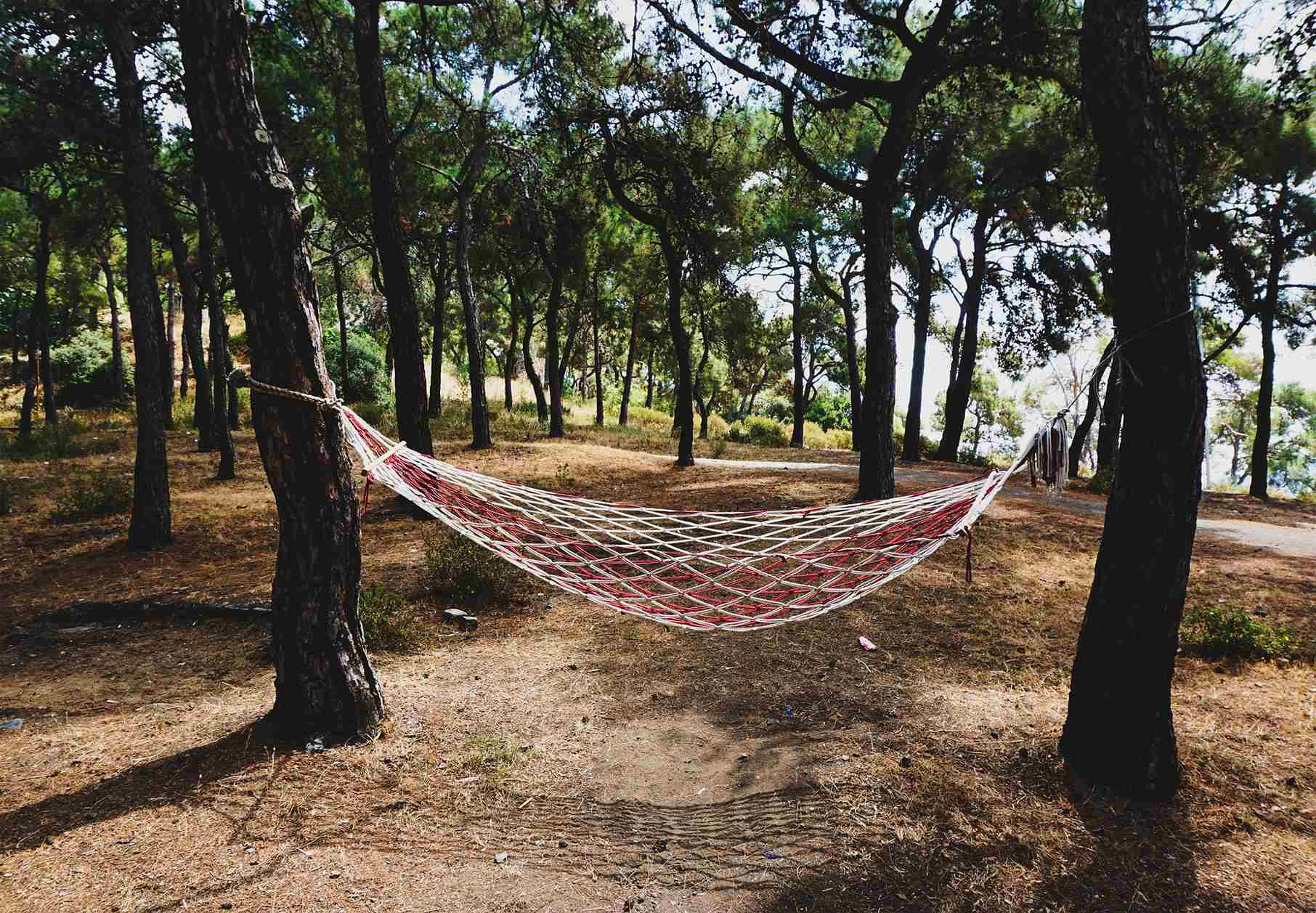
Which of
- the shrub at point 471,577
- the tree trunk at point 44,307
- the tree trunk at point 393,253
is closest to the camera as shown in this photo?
the shrub at point 471,577

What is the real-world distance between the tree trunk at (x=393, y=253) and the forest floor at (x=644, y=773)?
→ 220 cm

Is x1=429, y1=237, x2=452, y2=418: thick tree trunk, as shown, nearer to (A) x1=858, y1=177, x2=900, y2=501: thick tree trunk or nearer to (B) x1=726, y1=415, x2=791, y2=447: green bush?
(B) x1=726, y1=415, x2=791, y2=447: green bush

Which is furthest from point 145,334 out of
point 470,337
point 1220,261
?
point 1220,261

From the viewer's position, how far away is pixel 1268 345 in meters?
10.5

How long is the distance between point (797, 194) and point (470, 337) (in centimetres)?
580

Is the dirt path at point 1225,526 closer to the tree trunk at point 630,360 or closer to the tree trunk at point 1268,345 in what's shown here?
the tree trunk at point 1268,345

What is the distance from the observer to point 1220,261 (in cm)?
1066

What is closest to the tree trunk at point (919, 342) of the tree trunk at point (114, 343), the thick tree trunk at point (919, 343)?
the thick tree trunk at point (919, 343)

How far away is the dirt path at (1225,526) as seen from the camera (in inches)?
238

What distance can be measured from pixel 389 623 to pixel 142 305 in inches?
141

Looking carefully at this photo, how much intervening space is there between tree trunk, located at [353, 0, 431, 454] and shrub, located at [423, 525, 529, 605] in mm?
1859

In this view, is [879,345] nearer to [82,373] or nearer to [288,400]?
[288,400]

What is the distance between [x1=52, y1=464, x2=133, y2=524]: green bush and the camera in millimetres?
6422

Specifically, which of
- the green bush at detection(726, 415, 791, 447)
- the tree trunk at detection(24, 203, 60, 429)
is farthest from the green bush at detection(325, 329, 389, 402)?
the green bush at detection(726, 415, 791, 447)
